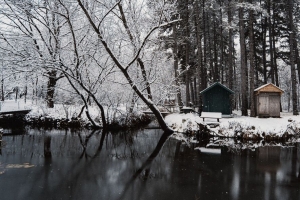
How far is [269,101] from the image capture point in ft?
54.9

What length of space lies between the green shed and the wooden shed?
2.06 metres

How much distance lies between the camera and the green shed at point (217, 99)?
704 inches

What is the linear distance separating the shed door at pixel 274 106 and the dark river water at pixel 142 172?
5952 millimetres

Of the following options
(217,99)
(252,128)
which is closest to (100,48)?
(217,99)

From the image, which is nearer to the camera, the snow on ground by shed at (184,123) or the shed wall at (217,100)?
the snow on ground by shed at (184,123)

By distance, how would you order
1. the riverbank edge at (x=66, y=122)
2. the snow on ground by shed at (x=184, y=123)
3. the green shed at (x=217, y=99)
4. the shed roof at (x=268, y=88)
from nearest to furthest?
the snow on ground by shed at (x=184, y=123), the shed roof at (x=268, y=88), the riverbank edge at (x=66, y=122), the green shed at (x=217, y=99)

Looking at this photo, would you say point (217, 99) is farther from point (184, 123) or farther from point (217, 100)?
point (184, 123)

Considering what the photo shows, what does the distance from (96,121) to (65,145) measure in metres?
5.86

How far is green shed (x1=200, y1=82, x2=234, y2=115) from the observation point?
1789cm

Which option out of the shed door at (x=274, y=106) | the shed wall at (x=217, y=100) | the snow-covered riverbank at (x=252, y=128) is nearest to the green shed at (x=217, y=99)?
the shed wall at (x=217, y=100)

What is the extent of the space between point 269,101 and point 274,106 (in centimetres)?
50

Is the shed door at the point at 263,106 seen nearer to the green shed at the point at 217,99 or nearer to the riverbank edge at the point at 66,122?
the green shed at the point at 217,99

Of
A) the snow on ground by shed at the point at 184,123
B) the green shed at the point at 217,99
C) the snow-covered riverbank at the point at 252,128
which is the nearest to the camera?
the snow-covered riverbank at the point at 252,128

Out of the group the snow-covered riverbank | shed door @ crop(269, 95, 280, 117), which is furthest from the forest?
the snow-covered riverbank
